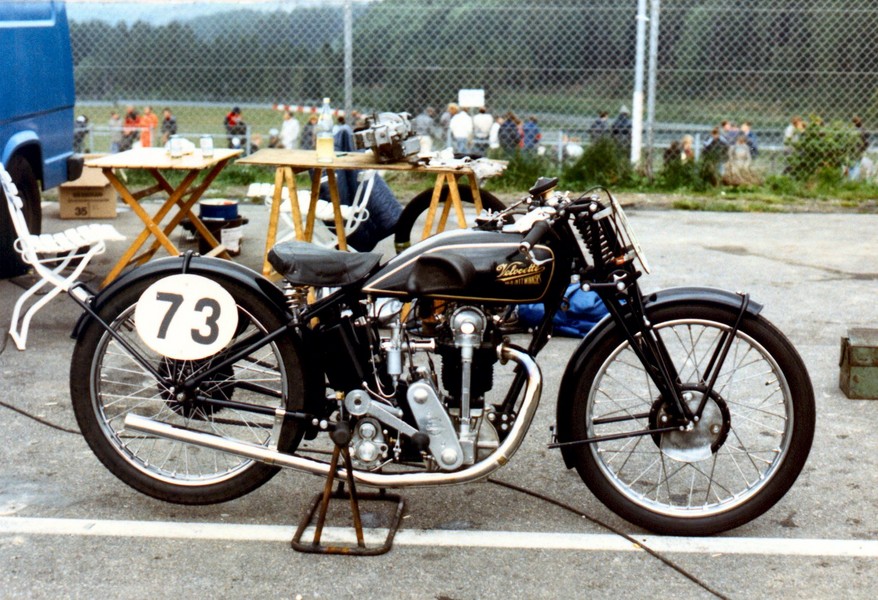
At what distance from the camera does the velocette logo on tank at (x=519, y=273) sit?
152 inches

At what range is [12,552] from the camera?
3.98 m

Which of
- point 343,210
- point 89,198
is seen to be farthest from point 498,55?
point 343,210

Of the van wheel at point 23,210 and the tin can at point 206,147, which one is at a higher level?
the tin can at point 206,147

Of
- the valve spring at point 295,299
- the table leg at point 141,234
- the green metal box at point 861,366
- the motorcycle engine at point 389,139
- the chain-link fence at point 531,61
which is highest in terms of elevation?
the chain-link fence at point 531,61

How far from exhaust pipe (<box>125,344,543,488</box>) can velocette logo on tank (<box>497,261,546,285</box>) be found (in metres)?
0.25

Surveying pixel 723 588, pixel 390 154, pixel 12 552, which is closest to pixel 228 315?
pixel 12 552

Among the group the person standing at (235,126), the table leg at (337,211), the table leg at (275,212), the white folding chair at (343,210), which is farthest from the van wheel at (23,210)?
the person standing at (235,126)

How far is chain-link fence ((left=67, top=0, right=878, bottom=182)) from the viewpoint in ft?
41.7

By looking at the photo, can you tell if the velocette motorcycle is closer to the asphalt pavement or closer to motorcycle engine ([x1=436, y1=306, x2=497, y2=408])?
motorcycle engine ([x1=436, y1=306, x2=497, y2=408])

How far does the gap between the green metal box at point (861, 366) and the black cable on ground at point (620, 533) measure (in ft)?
6.59

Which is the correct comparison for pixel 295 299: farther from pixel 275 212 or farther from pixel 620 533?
pixel 275 212

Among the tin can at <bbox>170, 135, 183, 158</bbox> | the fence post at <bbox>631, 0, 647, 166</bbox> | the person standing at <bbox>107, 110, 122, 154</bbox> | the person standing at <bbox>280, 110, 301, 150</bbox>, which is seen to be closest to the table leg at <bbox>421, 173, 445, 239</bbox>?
the tin can at <bbox>170, 135, 183, 158</bbox>

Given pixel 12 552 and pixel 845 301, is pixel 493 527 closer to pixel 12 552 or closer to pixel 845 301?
pixel 12 552

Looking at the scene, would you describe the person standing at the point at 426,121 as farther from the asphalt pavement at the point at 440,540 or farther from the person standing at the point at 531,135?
the asphalt pavement at the point at 440,540
